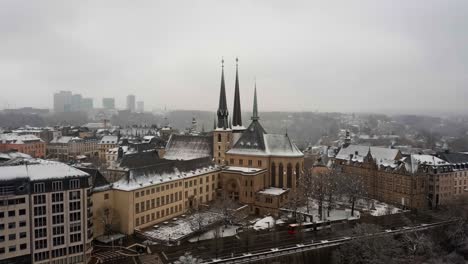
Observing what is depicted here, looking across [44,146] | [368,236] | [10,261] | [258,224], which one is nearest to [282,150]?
[258,224]

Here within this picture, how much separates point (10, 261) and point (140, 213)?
2180cm

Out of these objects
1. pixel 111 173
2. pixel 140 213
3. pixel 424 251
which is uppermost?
pixel 111 173

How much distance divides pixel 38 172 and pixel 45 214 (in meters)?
5.62

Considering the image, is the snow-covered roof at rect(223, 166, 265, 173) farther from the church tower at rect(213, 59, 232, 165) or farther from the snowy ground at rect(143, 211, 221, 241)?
the snowy ground at rect(143, 211, 221, 241)

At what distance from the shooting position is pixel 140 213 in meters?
67.2

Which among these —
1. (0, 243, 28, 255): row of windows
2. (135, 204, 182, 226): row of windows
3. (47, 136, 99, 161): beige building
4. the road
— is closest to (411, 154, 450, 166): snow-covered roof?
the road

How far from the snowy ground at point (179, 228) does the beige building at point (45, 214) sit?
38.2 ft

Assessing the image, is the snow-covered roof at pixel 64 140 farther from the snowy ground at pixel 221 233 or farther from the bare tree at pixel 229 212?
the snowy ground at pixel 221 233

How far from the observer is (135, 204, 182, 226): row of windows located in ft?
220

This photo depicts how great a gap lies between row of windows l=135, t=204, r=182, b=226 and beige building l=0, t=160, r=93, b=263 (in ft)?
37.8

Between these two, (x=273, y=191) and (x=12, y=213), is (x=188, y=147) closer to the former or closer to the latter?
(x=273, y=191)

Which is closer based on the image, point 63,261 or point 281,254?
point 63,261

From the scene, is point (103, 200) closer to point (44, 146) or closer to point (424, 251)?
point (424, 251)

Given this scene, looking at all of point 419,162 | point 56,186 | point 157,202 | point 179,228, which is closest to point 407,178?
point 419,162
